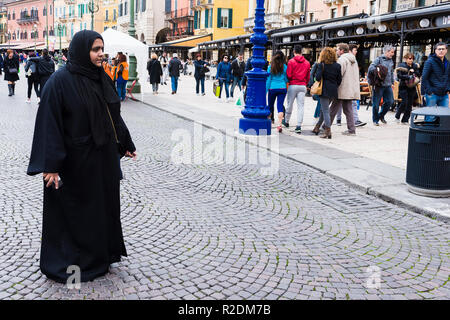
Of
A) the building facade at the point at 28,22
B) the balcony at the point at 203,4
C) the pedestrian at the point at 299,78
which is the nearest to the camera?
the pedestrian at the point at 299,78

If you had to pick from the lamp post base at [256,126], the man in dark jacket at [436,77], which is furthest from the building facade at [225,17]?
the man in dark jacket at [436,77]

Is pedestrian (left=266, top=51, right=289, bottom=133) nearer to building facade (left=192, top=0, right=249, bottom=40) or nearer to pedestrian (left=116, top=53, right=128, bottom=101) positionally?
pedestrian (left=116, top=53, right=128, bottom=101)

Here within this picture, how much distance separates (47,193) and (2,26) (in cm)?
11833

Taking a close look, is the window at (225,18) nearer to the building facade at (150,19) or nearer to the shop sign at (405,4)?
the building facade at (150,19)

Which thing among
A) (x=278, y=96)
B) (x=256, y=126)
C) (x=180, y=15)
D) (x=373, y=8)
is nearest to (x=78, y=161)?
(x=256, y=126)

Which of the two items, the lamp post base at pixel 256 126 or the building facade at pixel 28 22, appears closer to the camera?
the lamp post base at pixel 256 126

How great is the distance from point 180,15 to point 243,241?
58053 millimetres

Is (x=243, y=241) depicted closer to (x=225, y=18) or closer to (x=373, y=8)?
(x=373, y=8)

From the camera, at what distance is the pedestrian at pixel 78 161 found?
123 inches

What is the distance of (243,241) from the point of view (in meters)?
4.25

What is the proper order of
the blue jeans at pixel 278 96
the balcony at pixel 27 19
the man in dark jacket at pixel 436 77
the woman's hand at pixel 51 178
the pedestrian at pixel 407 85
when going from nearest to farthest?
the woman's hand at pixel 51 178 → the man in dark jacket at pixel 436 77 → the blue jeans at pixel 278 96 → the pedestrian at pixel 407 85 → the balcony at pixel 27 19

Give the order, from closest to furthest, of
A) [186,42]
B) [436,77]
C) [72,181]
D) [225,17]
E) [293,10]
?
[72,181] → [436,77] → [293,10] → [186,42] → [225,17]

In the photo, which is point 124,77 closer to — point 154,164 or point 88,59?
point 154,164
